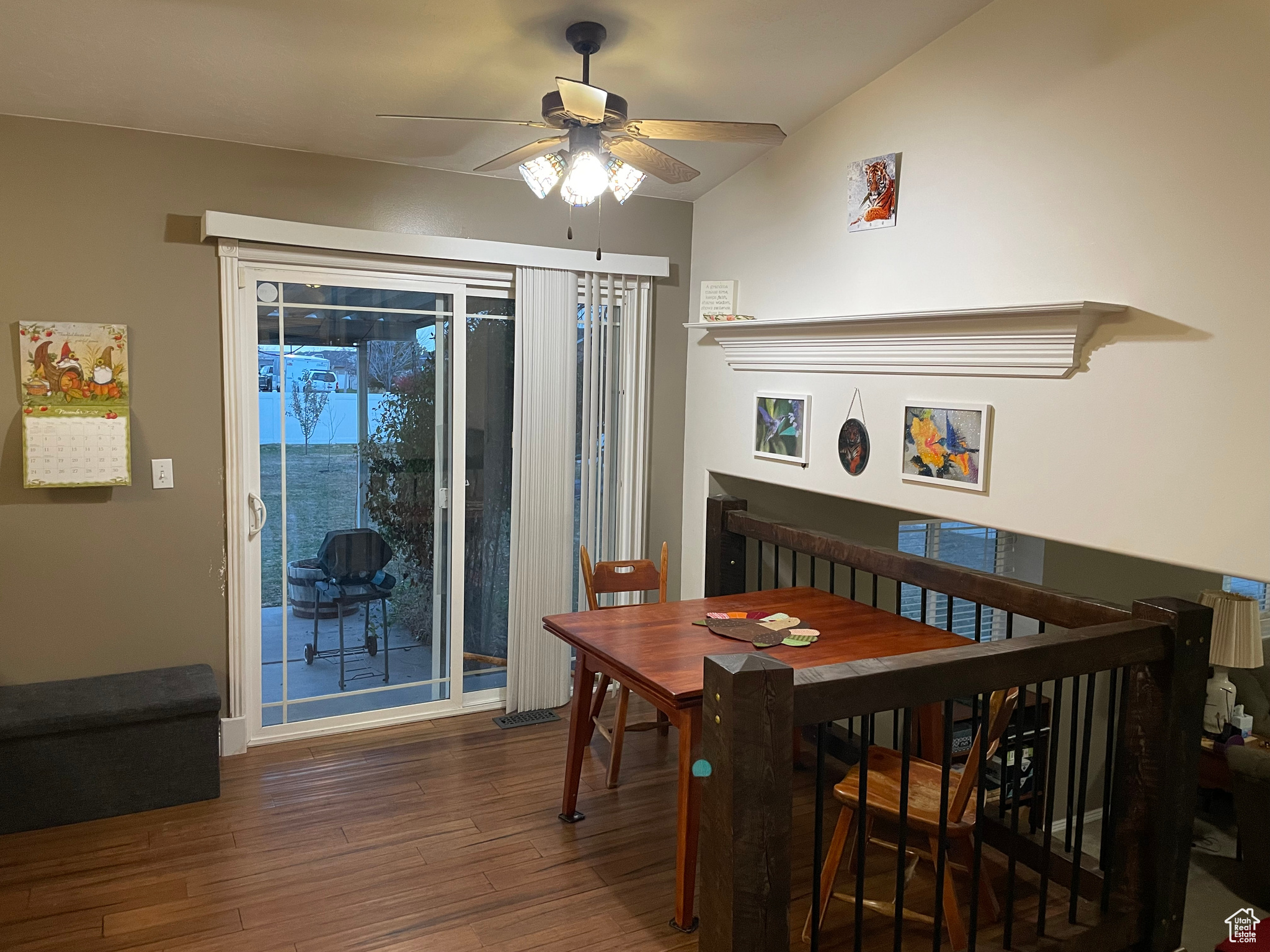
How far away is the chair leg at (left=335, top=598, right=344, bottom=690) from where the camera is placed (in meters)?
4.02

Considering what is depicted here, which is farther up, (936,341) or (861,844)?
(936,341)

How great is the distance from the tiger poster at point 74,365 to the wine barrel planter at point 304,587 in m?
0.97

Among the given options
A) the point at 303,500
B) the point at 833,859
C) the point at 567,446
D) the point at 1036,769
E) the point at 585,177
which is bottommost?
the point at 833,859

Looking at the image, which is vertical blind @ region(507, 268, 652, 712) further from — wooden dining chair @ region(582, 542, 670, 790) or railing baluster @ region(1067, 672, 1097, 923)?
railing baluster @ region(1067, 672, 1097, 923)

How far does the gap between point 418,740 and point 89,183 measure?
261cm

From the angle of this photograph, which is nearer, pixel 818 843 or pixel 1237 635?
pixel 818 843

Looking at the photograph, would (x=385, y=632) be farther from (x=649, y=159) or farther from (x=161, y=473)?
(x=649, y=159)

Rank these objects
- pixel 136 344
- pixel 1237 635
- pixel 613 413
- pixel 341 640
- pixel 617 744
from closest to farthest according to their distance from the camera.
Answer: pixel 136 344
pixel 617 744
pixel 341 640
pixel 613 413
pixel 1237 635

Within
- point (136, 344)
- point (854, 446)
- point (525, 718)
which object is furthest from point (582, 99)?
point (525, 718)

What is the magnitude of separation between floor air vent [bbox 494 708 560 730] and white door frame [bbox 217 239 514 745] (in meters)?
0.34

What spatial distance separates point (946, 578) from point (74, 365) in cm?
329

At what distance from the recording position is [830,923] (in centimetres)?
269

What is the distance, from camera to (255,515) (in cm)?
376

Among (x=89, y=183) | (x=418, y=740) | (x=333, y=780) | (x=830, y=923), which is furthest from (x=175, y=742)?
(x=830, y=923)
